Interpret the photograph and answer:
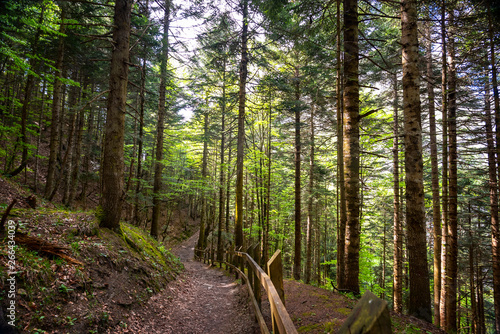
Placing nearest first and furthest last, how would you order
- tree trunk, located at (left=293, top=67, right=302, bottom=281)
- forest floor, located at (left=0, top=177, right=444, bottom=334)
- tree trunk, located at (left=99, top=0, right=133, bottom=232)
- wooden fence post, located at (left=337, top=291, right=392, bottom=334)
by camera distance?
wooden fence post, located at (left=337, top=291, right=392, bottom=334)
forest floor, located at (left=0, top=177, right=444, bottom=334)
tree trunk, located at (left=99, top=0, right=133, bottom=232)
tree trunk, located at (left=293, top=67, right=302, bottom=281)

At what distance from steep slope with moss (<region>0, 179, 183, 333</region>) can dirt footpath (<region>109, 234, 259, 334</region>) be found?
33 cm

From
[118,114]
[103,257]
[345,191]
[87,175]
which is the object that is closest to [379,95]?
[345,191]

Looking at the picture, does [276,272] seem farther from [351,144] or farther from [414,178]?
[351,144]

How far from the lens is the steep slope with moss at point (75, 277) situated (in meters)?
3.17

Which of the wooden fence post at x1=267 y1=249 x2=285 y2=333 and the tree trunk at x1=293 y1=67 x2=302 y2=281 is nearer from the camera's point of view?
the wooden fence post at x1=267 y1=249 x2=285 y2=333

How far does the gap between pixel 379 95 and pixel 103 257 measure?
16.6 meters

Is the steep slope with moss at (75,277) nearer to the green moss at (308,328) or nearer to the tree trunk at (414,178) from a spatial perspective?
the green moss at (308,328)

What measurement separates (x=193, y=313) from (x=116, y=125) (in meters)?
5.82

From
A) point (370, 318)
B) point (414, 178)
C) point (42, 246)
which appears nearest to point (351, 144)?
point (414, 178)

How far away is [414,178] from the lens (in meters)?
4.90

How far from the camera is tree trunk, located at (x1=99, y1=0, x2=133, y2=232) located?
630 cm

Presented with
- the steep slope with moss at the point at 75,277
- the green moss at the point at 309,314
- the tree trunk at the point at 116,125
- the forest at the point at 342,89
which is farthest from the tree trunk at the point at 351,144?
the tree trunk at the point at 116,125

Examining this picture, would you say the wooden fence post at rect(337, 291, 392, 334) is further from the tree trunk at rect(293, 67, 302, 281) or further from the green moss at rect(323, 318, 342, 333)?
the tree trunk at rect(293, 67, 302, 281)

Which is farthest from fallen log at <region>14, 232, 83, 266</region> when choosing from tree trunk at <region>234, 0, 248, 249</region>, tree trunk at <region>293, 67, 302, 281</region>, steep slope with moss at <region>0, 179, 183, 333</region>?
tree trunk at <region>293, 67, 302, 281</region>
